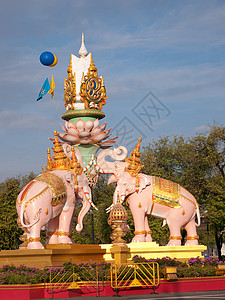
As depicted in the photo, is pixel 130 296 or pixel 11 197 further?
pixel 11 197

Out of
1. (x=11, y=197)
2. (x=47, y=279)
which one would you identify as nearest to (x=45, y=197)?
(x=47, y=279)

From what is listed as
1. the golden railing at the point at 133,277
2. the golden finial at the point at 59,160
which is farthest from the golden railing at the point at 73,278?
the golden finial at the point at 59,160

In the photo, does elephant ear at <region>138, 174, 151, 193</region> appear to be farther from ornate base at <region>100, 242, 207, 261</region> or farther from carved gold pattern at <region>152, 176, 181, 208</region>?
ornate base at <region>100, 242, 207, 261</region>

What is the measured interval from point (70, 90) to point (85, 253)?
6148mm

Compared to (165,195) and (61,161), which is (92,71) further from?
(165,195)

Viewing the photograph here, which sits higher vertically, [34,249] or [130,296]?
[34,249]

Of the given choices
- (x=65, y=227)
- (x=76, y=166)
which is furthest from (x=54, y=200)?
(x=76, y=166)

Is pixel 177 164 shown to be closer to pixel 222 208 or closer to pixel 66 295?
pixel 222 208

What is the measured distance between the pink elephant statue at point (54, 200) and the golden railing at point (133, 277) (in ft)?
8.00

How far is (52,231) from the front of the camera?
16.5 metres

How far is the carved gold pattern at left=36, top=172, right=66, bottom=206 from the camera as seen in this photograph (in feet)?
51.3

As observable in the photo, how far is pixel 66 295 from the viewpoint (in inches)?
521

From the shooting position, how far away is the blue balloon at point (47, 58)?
17875 millimetres

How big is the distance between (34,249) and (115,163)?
4796 millimetres
